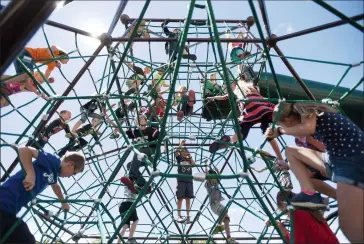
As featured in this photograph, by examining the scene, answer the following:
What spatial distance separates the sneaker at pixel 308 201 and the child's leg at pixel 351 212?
157 millimetres

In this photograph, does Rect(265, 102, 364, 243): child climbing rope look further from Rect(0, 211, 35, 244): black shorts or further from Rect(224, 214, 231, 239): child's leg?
Rect(224, 214, 231, 239): child's leg

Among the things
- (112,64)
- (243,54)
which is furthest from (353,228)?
(243,54)

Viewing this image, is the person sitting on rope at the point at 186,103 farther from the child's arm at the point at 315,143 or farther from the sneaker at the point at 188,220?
the child's arm at the point at 315,143

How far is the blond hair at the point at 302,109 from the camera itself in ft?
8.30

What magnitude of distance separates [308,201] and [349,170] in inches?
12.4

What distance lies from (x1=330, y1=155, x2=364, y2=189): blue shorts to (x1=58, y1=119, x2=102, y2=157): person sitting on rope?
3.87m

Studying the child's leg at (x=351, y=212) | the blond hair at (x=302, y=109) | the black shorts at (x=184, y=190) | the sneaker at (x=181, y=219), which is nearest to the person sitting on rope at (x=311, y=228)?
the child's leg at (x=351, y=212)

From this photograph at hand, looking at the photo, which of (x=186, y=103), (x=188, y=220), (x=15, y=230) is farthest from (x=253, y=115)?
(x=15, y=230)

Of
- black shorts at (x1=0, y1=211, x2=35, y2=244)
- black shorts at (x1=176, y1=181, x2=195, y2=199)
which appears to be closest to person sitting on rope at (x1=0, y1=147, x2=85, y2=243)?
black shorts at (x1=0, y1=211, x2=35, y2=244)

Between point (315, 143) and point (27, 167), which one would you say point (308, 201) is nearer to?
point (315, 143)

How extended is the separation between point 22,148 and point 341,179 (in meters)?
2.25

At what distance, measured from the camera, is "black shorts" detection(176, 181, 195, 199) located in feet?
18.7

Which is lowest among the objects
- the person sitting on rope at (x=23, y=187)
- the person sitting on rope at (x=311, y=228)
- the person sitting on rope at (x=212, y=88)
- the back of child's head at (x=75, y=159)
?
the person sitting on rope at (x=23, y=187)

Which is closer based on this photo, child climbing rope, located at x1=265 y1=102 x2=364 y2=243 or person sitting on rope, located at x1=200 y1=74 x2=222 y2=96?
child climbing rope, located at x1=265 y1=102 x2=364 y2=243
